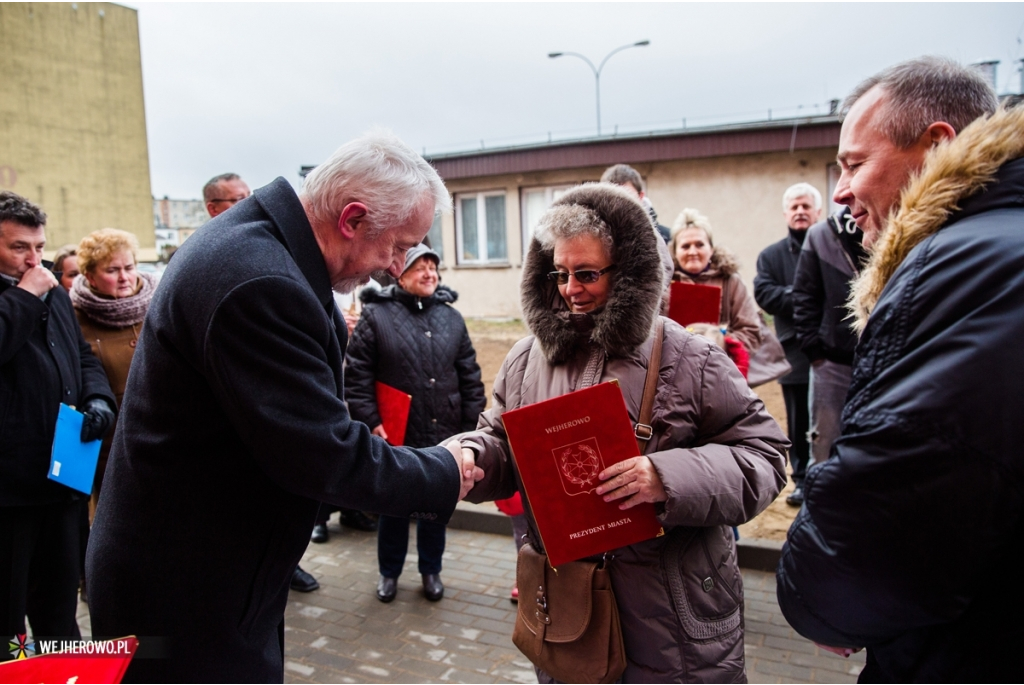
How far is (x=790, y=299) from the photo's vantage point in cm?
553

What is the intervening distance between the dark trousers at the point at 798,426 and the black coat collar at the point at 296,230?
15.3 feet

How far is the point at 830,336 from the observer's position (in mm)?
4660

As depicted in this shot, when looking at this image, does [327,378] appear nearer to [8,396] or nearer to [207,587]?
[207,587]

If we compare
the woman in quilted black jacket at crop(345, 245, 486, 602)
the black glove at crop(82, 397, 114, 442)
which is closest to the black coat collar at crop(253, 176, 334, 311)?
the black glove at crop(82, 397, 114, 442)

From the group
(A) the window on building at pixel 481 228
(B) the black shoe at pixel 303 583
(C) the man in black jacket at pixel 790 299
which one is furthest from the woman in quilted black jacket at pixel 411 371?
(A) the window on building at pixel 481 228

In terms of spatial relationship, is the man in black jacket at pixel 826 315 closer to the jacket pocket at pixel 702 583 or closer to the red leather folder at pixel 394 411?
the red leather folder at pixel 394 411

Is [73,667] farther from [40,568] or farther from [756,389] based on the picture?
[756,389]

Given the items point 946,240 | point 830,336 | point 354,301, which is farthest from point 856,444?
point 354,301

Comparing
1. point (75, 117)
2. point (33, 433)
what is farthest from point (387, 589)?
point (75, 117)

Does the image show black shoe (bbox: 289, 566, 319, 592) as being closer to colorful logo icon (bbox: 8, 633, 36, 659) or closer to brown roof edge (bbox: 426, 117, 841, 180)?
colorful logo icon (bbox: 8, 633, 36, 659)

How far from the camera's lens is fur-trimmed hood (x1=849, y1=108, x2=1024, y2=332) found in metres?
1.25

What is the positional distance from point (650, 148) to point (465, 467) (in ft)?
48.3

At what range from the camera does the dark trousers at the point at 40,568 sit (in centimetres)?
312

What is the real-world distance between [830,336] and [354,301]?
3.89m
